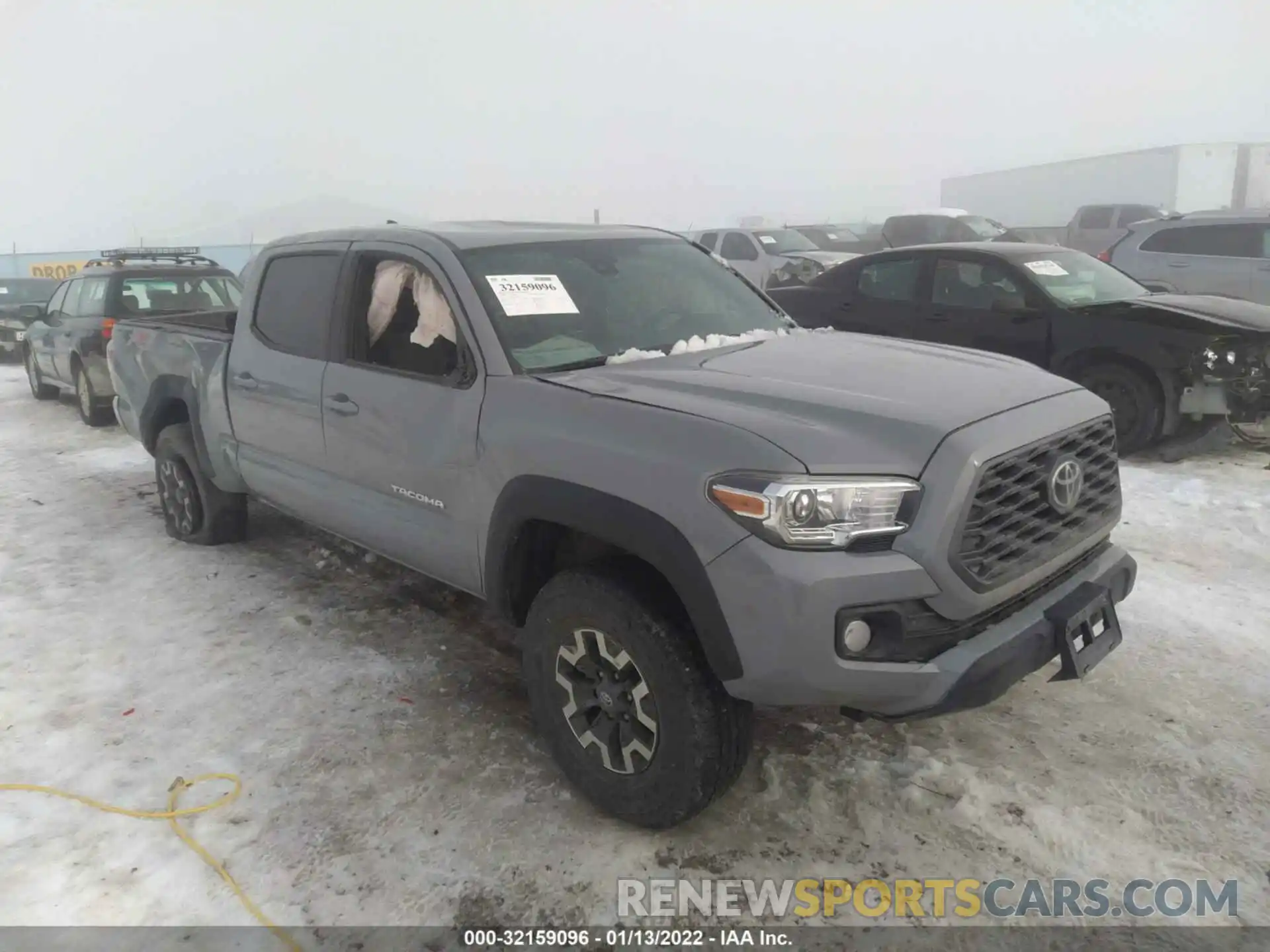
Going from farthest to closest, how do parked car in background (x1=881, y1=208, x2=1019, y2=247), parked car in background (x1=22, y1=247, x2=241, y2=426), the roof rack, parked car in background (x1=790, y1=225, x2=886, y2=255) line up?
parked car in background (x1=790, y1=225, x2=886, y2=255) < parked car in background (x1=881, y1=208, x2=1019, y2=247) < the roof rack < parked car in background (x1=22, y1=247, x2=241, y2=426)

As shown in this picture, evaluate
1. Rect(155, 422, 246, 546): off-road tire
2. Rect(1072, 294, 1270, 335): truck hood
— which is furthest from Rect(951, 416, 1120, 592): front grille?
Rect(155, 422, 246, 546): off-road tire

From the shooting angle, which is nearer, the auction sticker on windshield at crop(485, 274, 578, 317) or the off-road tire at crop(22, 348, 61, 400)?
the auction sticker on windshield at crop(485, 274, 578, 317)

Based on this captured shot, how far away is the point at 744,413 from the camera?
8.64ft

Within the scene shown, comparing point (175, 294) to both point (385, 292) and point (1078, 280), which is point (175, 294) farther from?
point (1078, 280)

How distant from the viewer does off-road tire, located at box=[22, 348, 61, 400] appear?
11.3 metres

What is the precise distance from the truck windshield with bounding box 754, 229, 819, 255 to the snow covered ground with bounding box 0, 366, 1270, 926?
12540 mm

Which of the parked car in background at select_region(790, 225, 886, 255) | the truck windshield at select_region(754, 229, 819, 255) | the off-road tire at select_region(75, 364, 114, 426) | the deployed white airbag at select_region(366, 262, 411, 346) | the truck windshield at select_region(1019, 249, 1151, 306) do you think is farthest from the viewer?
the parked car in background at select_region(790, 225, 886, 255)

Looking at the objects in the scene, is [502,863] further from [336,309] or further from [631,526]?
[336,309]

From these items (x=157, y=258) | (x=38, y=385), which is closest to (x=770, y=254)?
(x=157, y=258)

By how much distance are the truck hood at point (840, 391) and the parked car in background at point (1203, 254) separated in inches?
334

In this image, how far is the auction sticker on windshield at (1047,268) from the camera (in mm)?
7148

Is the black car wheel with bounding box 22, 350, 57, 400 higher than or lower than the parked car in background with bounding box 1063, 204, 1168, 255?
lower

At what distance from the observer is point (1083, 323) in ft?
21.9

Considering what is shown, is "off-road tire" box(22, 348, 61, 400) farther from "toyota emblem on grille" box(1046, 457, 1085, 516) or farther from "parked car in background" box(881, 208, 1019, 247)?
"parked car in background" box(881, 208, 1019, 247)
